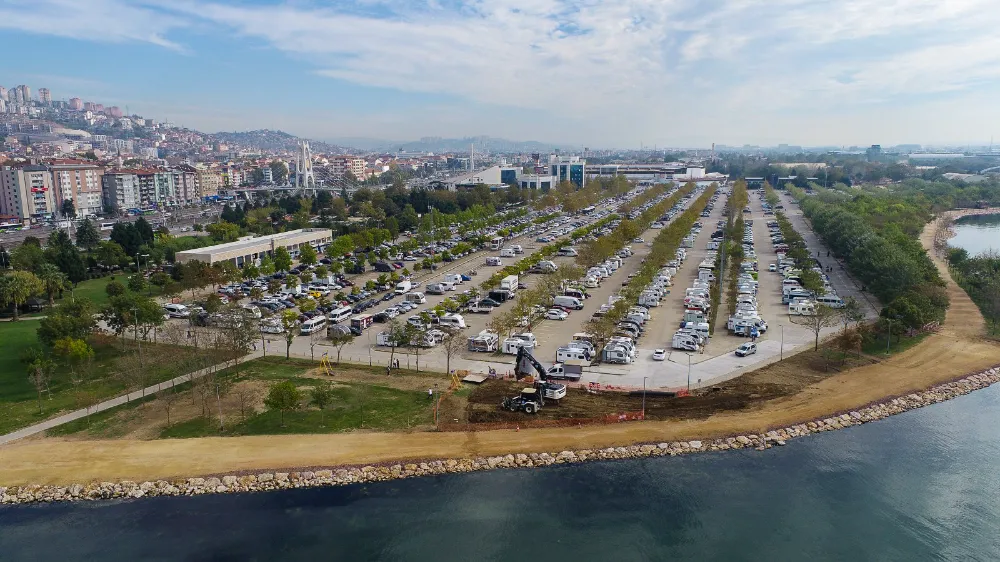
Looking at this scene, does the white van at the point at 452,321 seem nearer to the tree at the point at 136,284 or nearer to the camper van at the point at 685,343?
the camper van at the point at 685,343

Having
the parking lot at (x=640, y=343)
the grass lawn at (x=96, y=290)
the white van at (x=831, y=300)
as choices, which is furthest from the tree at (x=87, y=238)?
the white van at (x=831, y=300)

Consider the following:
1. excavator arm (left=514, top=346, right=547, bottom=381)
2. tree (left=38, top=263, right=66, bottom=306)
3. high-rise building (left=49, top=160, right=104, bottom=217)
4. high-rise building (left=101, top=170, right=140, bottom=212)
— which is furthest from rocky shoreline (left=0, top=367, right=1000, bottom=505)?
high-rise building (left=101, top=170, right=140, bottom=212)

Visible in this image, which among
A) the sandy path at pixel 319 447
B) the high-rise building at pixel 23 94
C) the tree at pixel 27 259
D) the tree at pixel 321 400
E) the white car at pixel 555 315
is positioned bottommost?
the sandy path at pixel 319 447

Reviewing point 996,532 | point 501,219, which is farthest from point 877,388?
point 501,219

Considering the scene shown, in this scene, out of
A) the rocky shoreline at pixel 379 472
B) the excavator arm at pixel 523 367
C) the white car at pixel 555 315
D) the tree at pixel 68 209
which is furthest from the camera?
the tree at pixel 68 209

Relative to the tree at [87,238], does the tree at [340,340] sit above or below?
below

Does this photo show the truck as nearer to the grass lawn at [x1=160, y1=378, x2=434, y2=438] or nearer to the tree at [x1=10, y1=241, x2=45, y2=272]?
the grass lawn at [x1=160, y1=378, x2=434, y2=438]

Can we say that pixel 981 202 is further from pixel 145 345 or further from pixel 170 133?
pixel 170 133
